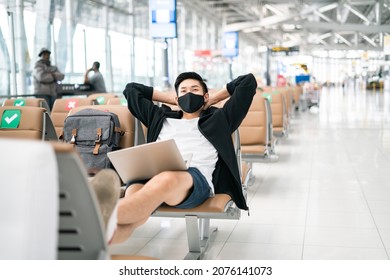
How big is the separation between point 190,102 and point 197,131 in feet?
0.69

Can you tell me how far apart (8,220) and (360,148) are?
820 cm

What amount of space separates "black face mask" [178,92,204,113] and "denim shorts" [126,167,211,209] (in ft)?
1.66

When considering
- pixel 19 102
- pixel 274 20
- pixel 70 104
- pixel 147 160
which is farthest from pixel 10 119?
pixel 274 20

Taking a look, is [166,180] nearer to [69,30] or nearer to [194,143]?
[194,143]

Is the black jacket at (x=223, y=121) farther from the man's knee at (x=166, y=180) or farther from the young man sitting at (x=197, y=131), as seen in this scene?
the man's knee at (x=166, y=180)

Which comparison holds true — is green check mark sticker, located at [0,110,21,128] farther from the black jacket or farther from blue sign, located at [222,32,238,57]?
→ blue sign, located at [222,32,238,57]

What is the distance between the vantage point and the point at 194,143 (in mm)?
3389

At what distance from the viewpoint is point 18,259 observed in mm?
1247

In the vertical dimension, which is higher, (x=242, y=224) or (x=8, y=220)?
(x=8, y=220)

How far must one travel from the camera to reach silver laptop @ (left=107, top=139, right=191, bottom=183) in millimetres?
2730

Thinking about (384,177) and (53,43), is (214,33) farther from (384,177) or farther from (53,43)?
(384,177)

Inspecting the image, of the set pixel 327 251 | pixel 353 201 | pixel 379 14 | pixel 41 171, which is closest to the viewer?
pixel 41 171
